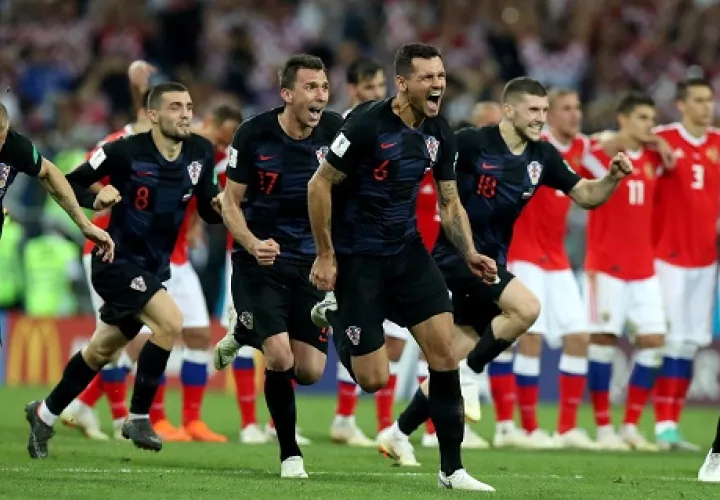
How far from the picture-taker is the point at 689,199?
15156 millimetres

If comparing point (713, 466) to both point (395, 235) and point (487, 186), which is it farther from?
point (487, 186)

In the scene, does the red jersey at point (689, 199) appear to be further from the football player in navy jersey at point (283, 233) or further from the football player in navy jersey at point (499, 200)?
the football player in navy jersey at point (283, 233)

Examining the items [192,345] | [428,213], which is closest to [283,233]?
[192,345]

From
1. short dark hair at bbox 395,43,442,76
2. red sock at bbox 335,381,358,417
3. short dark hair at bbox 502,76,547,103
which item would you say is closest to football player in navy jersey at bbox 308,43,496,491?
short dark hair at bbox 395,43,442,76

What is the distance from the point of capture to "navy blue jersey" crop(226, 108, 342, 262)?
1075 cm

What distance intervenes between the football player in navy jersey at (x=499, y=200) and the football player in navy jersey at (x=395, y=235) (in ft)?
6.87

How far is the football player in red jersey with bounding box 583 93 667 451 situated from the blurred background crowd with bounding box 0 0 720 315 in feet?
→ 22.1

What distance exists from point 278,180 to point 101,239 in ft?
4.23

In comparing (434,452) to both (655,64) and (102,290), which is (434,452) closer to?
(102,290)

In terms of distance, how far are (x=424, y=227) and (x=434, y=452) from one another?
2.34 meters

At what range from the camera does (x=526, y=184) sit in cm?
1253

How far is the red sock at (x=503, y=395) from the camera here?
47.6ft

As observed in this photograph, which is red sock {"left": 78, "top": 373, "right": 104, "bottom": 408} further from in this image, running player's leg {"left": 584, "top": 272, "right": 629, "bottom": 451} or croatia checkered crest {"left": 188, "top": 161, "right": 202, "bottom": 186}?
running player's leg {"left": 584, "top": 272, "right": 629, "bottom": 451}

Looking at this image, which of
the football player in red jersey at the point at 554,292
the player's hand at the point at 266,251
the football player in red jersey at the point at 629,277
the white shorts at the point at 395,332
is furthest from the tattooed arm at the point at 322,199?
the football player in red jersey at the point at 629,277
